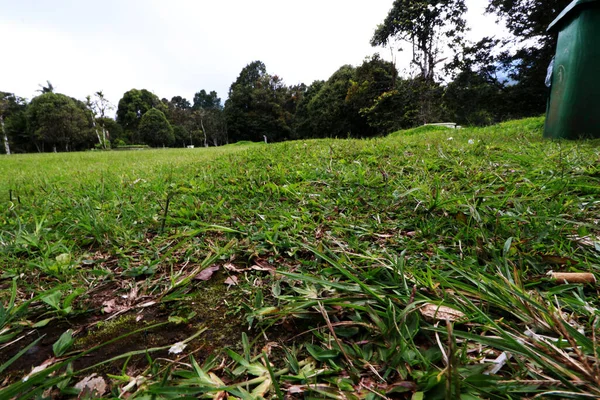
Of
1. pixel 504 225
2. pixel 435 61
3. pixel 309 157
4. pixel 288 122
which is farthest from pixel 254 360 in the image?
pixel 288 122

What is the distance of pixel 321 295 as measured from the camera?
85cm

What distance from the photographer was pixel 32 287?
1013 mm

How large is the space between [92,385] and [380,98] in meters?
17.5

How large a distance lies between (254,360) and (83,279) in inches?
34.2

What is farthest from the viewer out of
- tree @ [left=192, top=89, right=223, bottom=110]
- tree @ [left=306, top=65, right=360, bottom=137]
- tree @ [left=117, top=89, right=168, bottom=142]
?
tree @ [left=192, top=89, right=223, bottom=110]

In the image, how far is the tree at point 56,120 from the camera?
2409 cm

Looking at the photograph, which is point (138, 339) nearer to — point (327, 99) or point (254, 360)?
point (254, 360)

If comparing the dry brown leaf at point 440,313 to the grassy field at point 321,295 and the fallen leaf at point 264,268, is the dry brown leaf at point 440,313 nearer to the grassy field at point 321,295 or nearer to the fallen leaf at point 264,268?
the grassy field at point 321,295

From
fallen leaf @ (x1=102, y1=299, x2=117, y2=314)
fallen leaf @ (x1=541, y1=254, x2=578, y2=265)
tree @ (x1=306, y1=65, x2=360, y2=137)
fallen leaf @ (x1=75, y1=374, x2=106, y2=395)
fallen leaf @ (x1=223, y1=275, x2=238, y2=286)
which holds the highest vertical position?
tree @ (x1=306, y1=65, x2=360, y2=137)

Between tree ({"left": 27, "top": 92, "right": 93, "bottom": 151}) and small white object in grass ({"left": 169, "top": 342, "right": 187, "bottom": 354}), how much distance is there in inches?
1316

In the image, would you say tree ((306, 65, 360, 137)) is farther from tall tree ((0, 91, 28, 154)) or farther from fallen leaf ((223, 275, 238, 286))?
tall tree ((0, 91, 28, 154))

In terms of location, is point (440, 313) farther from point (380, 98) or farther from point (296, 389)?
point (380, 98)

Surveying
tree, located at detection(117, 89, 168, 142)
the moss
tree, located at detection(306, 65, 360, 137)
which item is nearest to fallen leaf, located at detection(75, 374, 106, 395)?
the moss

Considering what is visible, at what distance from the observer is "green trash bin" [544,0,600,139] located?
2703 mm
